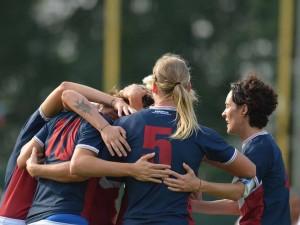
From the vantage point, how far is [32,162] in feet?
20.1

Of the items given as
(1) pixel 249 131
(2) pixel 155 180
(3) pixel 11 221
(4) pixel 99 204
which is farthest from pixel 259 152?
(3) pixel 11 221

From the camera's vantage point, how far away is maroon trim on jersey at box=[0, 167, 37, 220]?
6332mm

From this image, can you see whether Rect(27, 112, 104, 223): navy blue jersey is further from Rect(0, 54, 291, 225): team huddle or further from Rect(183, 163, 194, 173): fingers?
Rect(183, 163, 194, 173): fingers

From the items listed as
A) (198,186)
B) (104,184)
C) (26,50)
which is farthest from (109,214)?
(26,50)

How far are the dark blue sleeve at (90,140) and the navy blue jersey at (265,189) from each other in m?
0.93

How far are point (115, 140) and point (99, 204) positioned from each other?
472 mm

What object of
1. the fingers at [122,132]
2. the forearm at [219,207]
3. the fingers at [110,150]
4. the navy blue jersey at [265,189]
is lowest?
the forearm at [219,207]

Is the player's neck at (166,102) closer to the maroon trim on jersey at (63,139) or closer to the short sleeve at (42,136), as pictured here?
the maroon trim on jersey at (63,139)

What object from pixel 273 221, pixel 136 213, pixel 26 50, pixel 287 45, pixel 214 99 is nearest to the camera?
pixel 136 213

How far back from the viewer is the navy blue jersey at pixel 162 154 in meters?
5.90

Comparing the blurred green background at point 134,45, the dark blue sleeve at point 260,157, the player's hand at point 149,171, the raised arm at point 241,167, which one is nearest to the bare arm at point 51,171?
the player's hand at point 149,171

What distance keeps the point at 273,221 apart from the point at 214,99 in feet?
61.5

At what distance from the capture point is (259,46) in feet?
83.4

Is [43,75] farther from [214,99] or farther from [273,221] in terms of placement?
[273,221]
